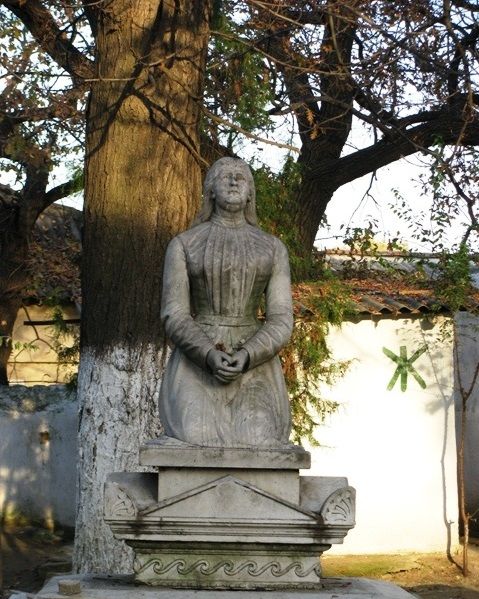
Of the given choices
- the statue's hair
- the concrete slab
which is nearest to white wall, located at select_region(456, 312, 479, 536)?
the statue's hair

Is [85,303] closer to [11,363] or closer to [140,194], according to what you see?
[140,194]

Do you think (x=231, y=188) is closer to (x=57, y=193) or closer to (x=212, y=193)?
(x=212, y=193)

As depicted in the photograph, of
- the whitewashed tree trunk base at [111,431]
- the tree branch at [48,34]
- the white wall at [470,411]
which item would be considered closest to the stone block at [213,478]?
the whitewashed tree trunk base at [111,431]

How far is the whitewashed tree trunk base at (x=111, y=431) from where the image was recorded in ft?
25.6

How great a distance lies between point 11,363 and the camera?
16.2 metres

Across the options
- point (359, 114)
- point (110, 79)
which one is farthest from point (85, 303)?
point (359, 114)

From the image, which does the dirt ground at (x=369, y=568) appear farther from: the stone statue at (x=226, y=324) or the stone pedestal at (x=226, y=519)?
the stone statue at (x=226, y=324)

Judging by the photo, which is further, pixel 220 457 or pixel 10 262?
pixel 10 262

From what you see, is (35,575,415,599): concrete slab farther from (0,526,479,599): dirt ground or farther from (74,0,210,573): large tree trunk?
(0,526,479,599): dirt ground

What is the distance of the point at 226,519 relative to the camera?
5180 millimetres

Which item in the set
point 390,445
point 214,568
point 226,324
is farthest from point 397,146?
point 214,568

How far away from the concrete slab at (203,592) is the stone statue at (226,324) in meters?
0.70

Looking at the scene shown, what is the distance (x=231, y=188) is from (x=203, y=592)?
2.03 m

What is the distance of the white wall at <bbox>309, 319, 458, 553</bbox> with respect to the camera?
1162 cm
